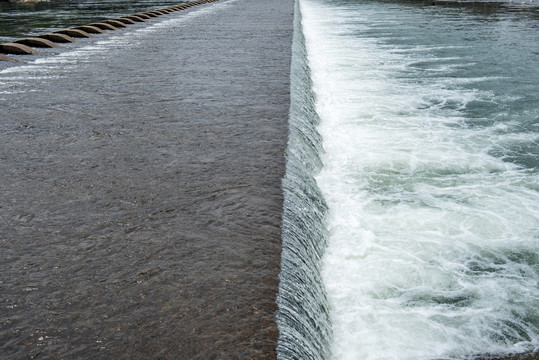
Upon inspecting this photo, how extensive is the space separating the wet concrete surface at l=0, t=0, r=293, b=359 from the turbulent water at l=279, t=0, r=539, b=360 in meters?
0.23

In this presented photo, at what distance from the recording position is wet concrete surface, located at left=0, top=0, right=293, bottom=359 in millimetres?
2381

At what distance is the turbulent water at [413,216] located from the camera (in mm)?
3156

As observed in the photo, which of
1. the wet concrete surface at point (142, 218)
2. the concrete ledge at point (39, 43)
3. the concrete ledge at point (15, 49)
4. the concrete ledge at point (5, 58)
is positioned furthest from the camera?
the concrete ledge at point (39, 43)

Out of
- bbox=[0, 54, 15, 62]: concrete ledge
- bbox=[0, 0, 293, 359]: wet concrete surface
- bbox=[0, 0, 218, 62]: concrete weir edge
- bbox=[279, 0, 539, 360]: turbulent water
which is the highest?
bbox=[0, 0, 218, 62]: concrete weir edge

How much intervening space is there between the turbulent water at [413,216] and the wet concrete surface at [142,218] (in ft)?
0.75

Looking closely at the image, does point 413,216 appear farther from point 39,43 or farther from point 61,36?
point 61,36

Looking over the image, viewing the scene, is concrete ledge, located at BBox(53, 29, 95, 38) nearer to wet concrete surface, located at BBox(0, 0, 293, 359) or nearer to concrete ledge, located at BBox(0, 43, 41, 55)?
concrete ledge, located at BBox(0, 43, 41, 55)

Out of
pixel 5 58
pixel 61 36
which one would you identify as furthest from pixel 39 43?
pixel 5 58

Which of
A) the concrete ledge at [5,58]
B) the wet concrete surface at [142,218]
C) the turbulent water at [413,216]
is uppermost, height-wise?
the concrete ledge at [5,58]

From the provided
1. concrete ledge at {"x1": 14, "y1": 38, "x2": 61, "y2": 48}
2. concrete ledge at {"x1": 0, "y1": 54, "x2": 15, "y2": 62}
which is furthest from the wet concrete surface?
concrete ledge at {"x1": 14, "y1": 38, "x2": 61, "y2": 48}

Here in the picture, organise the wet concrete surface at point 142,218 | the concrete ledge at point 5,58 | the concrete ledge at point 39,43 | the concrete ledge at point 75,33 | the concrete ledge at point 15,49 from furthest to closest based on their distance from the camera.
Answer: the concrete ledge at point 75,33 < the concrete ledge at point 39,43 < the concrete ledge at point 15,49 < the concrete ledge at point 5,58 < the wet concrete surface at point 142,218

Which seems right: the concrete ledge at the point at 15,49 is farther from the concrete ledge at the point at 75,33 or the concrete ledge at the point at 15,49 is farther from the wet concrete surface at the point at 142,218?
the wet concrete surface at the point at 142,218

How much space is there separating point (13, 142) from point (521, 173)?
499 centimetres

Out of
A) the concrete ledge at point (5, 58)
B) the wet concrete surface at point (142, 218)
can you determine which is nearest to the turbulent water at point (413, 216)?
the wet concrete surface at point (142, 218)
